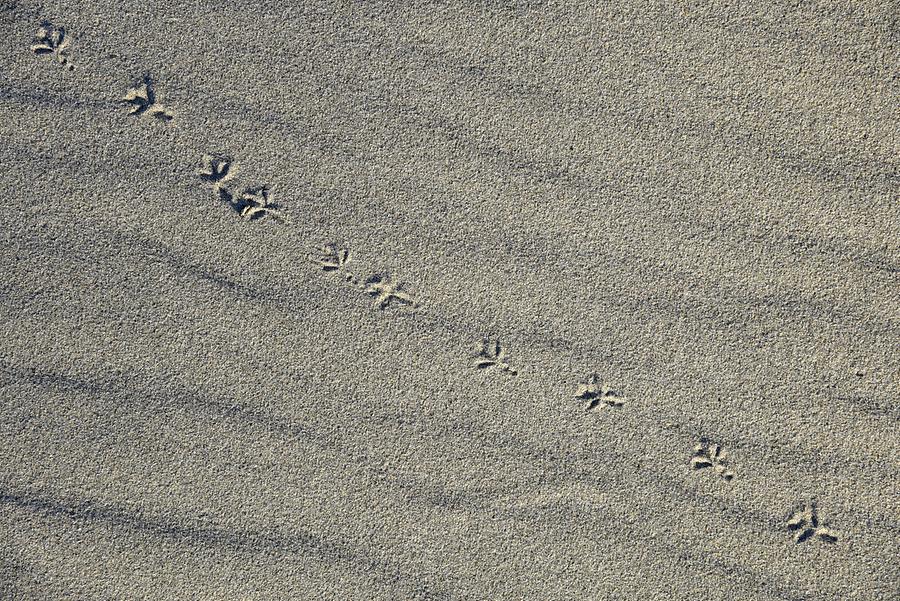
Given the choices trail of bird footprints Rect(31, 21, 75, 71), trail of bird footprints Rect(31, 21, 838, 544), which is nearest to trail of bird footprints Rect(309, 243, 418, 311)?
trail of bird footprints Rect(31, 21, 838, 544)

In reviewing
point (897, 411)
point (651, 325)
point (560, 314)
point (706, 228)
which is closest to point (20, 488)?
point (560, 314)

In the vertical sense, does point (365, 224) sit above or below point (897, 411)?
above

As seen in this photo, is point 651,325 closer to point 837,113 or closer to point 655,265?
point 655,265

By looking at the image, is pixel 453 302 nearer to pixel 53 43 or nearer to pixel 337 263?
pixel 337 263

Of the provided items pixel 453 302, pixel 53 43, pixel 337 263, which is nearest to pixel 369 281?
pixel 337 263

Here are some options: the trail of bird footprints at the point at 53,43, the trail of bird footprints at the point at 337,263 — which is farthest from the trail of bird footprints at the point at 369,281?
the trail of bird footprints at the point at 53,43
